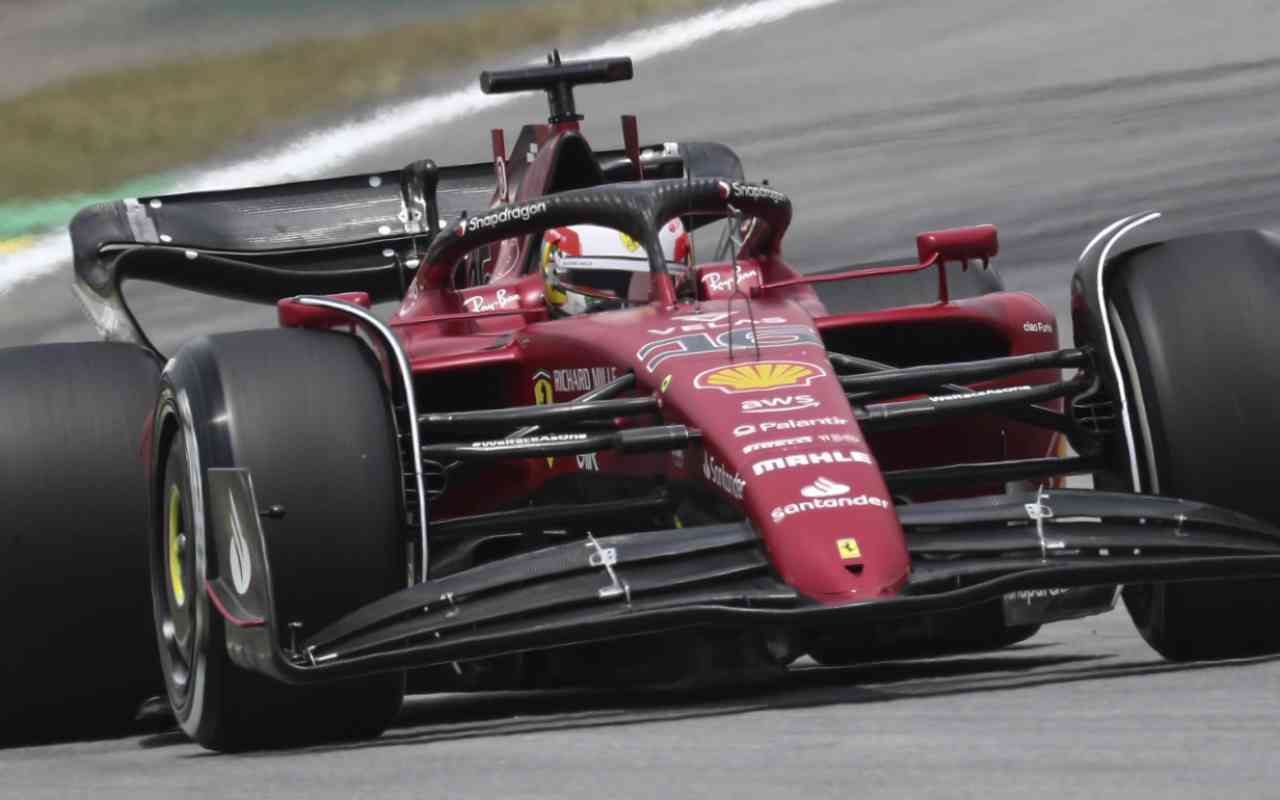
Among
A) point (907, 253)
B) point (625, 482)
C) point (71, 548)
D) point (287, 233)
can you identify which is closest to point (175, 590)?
point (71, 548)

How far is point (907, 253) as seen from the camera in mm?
19516

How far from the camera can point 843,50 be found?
29.0 metres

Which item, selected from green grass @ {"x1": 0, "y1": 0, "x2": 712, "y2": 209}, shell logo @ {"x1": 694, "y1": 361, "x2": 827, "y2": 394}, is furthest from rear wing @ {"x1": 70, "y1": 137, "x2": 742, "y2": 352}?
green grass @ {"x1": 0, "y1": 0, "x2": 712, "y2": 209}

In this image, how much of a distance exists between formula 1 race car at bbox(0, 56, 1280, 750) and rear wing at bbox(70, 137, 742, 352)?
2588mm

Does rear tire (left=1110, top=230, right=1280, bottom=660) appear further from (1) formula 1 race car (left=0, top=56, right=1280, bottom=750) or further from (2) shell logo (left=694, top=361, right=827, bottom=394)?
(2) shell logo (left=694, top=361, right=827, bottom=394)

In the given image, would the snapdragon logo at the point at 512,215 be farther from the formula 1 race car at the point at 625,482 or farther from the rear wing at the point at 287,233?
the rear wing at the point at 287,233

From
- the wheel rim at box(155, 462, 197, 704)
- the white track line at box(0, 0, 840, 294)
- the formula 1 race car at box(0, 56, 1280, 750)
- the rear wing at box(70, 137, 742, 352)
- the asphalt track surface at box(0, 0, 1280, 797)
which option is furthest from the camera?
the white track line at box(0, 0, 840, 294)

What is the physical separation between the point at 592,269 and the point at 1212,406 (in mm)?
2314

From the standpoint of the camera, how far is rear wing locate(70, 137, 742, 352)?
10.6m

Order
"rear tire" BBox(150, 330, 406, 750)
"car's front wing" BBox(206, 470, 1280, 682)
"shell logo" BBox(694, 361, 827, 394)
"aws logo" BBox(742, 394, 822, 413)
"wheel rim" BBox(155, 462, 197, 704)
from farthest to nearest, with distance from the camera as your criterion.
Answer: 1. "wheel rim" BBox(155, 462, 197, 704)
2. "shell logo" BBox(694, 361, 827, 394)
3. "aws logo" BBox(742, 394, 822, 413)
4. "rear tire" BBox(150, 330, 406, 750)
5. "car's front wing" BBox(206, 470, 1280, 682)

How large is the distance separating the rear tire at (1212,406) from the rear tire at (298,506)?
1.98m

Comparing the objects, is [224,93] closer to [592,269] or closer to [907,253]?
[907,253]

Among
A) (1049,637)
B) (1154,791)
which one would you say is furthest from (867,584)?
(1049,637)

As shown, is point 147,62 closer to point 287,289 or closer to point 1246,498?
point 287,289
